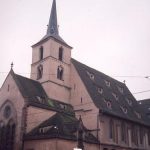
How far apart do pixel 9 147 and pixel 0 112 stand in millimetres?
6210

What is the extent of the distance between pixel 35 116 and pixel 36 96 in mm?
3356

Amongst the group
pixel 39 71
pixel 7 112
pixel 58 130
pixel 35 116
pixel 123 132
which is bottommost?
pixel 58 130

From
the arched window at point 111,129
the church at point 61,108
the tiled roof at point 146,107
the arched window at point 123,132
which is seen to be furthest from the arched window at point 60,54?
the tiled roof at point 146,107

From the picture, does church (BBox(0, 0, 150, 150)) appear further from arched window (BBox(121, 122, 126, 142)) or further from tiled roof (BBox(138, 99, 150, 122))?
tiled roof (BBox(138, 99, 150, 122))

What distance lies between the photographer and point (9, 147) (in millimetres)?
38406

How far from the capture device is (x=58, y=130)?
1367 inches

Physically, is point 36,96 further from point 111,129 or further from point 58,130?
point 111,129

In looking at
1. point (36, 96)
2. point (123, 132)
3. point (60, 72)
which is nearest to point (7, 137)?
point (36, 96)

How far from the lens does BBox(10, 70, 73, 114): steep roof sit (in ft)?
130

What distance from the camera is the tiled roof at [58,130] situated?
3459cm

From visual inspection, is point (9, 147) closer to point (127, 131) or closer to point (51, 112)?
point (51, 112)

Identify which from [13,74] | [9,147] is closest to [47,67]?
[13,74]

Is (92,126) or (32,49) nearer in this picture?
(92,126)

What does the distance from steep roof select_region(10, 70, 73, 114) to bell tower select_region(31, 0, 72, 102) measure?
3.40 ft
